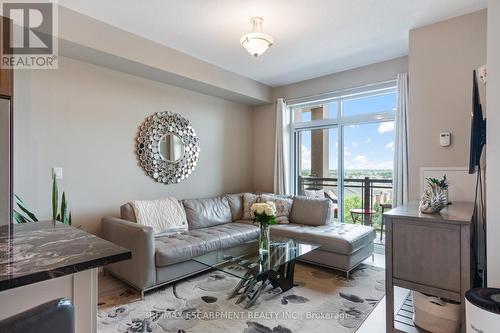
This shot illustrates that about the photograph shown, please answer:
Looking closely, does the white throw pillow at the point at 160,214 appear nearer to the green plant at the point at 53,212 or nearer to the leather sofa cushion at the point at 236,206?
the green plant at the point at 53,212

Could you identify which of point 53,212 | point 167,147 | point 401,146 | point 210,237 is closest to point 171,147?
point 167,147

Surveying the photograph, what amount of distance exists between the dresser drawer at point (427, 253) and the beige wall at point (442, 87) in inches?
53.6

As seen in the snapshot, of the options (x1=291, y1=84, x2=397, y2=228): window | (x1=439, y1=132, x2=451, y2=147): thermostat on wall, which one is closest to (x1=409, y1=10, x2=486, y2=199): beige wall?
(x1=439, y1=132, x2=451, y2=147): thermostat on wall

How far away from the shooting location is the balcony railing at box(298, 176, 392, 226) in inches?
162

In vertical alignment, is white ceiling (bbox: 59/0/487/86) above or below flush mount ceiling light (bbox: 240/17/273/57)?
above

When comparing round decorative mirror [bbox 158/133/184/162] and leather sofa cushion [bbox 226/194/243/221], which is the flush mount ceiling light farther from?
leather sofa cushion [bbox 226/194/243/221]

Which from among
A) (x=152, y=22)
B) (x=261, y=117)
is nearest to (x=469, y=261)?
(x=152, y=22)

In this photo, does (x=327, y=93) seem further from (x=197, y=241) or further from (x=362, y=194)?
(x=197, y=241)

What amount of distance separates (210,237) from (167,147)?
Answer: 4.82 feet

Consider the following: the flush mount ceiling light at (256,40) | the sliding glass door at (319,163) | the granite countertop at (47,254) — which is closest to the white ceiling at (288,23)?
the flush mount ceiling light at (256,40)

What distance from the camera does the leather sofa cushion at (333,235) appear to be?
3.10 m

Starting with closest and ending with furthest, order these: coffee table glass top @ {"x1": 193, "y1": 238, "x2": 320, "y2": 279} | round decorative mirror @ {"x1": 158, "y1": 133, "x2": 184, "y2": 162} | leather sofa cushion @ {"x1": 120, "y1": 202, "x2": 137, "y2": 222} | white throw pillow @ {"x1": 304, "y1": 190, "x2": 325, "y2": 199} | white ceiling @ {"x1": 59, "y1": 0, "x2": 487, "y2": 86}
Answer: coffee table glass top @ {"x1": 193, "y1": 238, "x2": 320, "y2": 279}
white ceiling @ {"x1": 59, "y1": 0, "x2": 487, "y2": 86}
leather sofa cushion @ {"x1": 120, "y1": 202, "x2": 137, "y2": 222}
round decorative mirror @ {"x1": 158, "y1": 133, "x2": 184, "y2": 162}
white throw pillow @ {"x1": 304, "y1": 190, "x2": 325, "y2": 199}

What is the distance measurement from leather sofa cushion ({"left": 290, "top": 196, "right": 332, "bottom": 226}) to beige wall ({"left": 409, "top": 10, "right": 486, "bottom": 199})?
1.17 m

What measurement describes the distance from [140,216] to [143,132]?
45.1 inches
